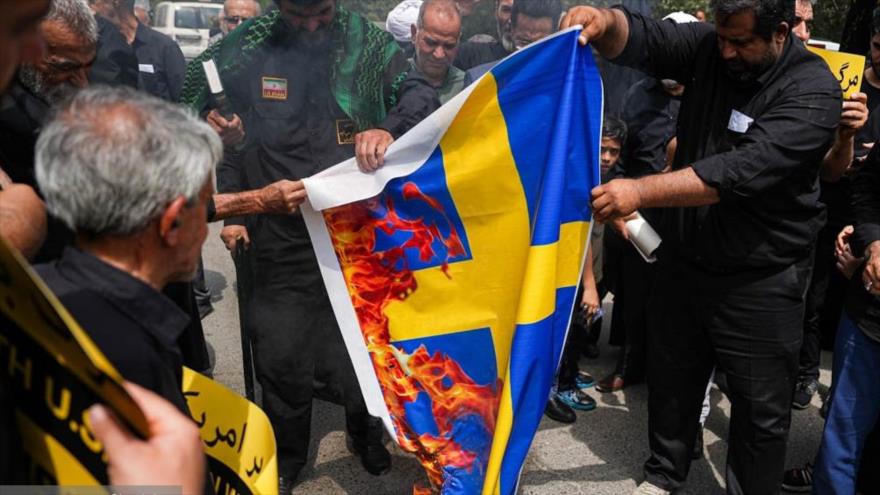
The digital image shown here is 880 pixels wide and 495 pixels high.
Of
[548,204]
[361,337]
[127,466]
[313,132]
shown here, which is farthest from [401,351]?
[127,466]

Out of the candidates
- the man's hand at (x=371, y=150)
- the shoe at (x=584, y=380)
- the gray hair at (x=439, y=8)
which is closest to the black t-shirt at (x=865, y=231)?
the shoe at (x=584, y=380)

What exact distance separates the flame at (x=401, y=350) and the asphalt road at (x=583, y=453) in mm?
700

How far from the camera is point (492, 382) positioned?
275 centimetres

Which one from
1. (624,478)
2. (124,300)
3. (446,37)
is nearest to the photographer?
(124,300)

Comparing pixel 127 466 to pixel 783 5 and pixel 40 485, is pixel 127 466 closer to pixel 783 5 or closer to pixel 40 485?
pixel 40 485

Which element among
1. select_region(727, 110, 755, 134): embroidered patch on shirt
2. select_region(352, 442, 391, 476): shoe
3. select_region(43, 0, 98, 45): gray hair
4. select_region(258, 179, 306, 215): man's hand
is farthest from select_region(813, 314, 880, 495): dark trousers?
select_region(43, 0, 98, 45): gray hair

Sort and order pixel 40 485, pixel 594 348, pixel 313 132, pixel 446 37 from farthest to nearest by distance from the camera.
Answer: pixel 594 348, pixel 446 37, pixel 313 132, pixel 40 485

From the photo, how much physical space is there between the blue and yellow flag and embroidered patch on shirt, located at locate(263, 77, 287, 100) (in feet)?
1.68

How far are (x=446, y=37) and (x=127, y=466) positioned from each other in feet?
10.3

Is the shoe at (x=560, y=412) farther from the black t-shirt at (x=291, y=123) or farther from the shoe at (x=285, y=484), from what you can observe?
the black t-shirt at (x=291, y=123)

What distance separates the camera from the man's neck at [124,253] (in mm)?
1377

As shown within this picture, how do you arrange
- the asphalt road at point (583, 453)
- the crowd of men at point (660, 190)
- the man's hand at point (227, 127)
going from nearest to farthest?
1. the crowd of men at point (660, 190)
2. the man's hand at point (227, 127)
3. the asphalt road at point (583, 453)

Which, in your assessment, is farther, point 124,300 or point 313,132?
point 313,132

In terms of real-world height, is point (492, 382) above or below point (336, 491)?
above
